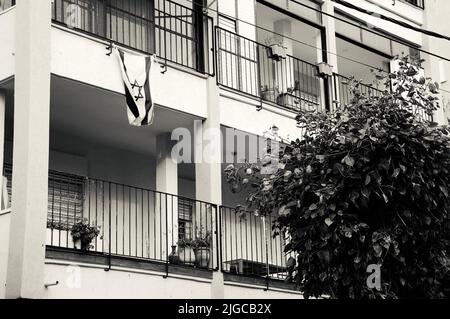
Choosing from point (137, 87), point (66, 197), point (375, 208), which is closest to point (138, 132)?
point (66, 197)

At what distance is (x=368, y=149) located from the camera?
11820 millimetres

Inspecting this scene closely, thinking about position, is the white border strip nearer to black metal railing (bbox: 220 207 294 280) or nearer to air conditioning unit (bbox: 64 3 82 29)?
black metal railing (bbox: 220 207 294 280)

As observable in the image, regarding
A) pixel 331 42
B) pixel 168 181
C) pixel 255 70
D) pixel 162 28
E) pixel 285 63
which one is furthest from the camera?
pixel 331 42

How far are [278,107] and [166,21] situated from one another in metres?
2.78

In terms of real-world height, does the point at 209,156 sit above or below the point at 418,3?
below

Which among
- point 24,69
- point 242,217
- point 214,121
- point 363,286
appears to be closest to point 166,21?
point 214,121

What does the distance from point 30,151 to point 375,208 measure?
196 inches

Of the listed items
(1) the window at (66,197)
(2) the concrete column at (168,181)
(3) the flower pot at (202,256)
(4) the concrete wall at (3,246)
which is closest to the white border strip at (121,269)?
(3) the flower pot at (202,256)

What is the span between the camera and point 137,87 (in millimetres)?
15461

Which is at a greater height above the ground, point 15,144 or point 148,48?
point 148,48

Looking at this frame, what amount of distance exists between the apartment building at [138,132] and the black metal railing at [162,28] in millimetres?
27

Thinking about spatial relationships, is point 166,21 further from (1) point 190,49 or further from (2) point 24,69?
(2) point 24,69

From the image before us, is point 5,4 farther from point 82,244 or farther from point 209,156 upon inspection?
point 209,156

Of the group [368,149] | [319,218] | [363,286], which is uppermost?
[368,149]
